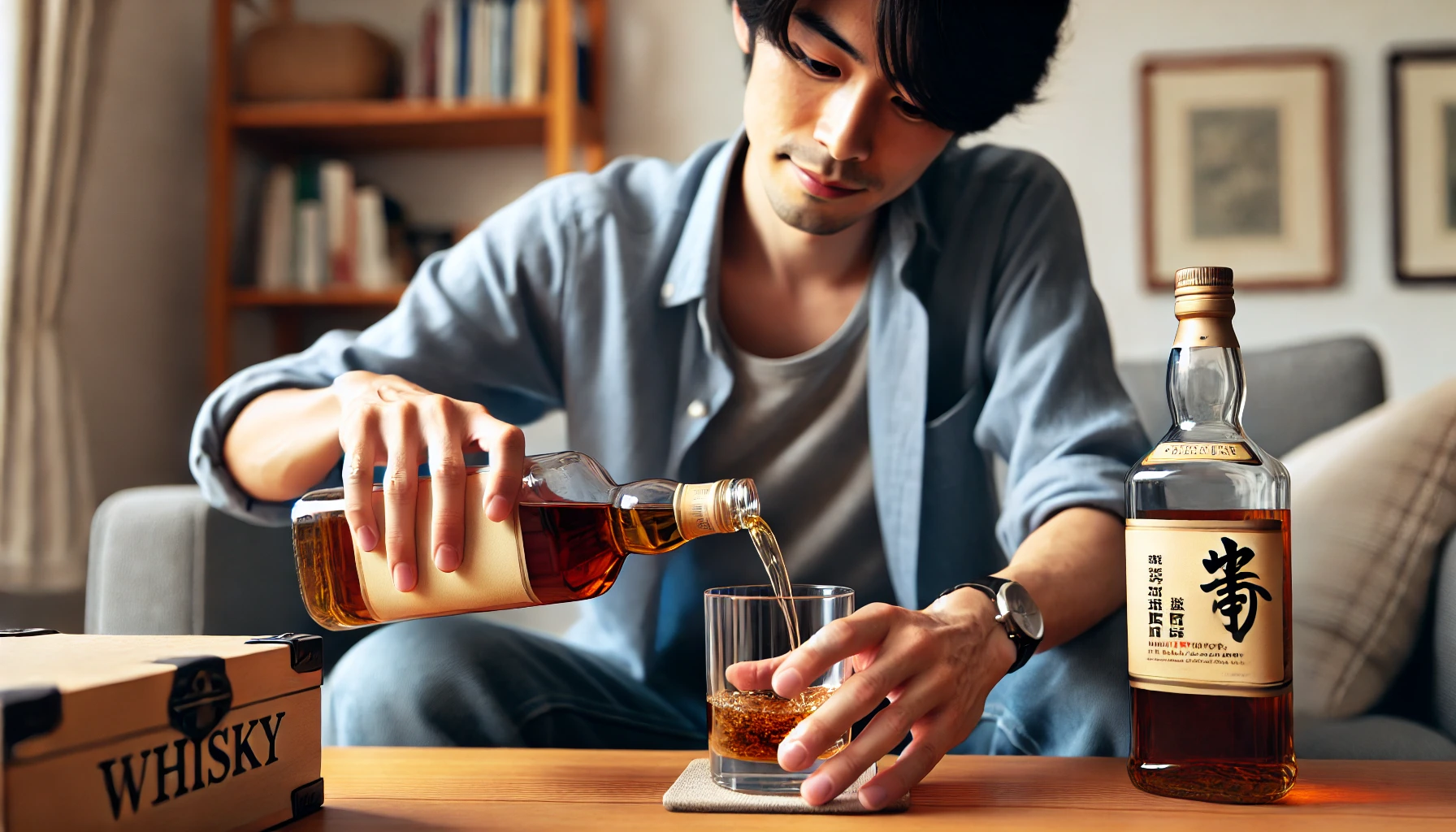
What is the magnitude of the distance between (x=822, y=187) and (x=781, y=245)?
0.23 meters

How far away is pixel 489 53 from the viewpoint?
2.56m

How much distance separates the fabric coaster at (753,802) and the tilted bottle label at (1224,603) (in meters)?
0.18

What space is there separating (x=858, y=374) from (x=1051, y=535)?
33 centimetres

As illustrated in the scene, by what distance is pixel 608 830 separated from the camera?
1.99 feet

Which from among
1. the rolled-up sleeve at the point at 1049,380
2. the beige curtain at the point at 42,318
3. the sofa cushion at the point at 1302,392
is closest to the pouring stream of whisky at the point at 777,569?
the rolled-up sleeve at the point at 1049,380

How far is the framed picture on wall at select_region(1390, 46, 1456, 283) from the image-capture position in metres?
2.51

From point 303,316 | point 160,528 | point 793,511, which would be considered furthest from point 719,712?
point 303,316

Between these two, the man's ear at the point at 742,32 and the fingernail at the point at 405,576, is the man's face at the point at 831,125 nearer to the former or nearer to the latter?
the man's ear at the point at 742,32

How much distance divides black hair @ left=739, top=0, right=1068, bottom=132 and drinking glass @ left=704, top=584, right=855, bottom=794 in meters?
0.47

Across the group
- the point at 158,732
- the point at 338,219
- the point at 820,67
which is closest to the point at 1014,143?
the point at 338,219

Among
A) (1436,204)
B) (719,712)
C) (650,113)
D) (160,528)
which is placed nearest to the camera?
(719,712)

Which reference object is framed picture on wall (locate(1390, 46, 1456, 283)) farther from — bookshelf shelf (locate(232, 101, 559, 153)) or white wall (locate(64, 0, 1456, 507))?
bookshelf shelf (locate(232, 101, 559, 153))

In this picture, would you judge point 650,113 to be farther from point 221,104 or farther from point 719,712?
point 719,712

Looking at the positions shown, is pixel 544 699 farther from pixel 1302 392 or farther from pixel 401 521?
pixel 1302 392
